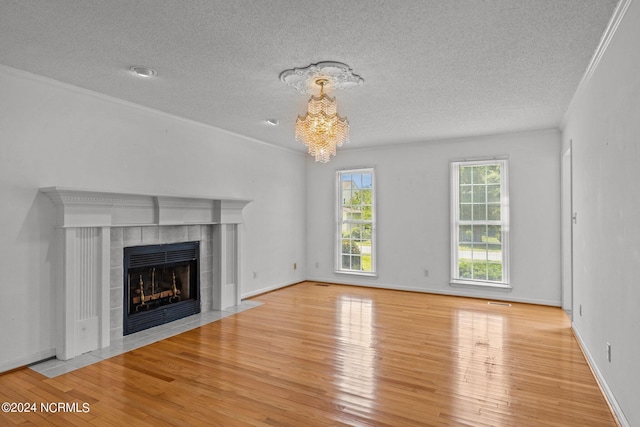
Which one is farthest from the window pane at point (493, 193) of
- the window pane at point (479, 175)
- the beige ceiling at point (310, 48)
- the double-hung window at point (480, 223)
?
the beige ceiling at point (310, 48)

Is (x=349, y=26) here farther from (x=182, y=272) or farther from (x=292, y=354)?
(x=182, y=272)

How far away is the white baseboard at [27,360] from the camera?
3.13m

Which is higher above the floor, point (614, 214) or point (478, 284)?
point (614, 214)

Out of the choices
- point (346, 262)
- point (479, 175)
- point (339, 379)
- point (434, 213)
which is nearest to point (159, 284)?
point (339, 379)

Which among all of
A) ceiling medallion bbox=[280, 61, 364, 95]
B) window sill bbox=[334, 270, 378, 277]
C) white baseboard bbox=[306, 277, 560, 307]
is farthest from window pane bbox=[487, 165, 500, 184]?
ceiling medallion bbox=[280, 61, 364, 95]

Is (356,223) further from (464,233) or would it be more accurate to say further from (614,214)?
(614,214)

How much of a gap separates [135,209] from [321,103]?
7.74 ft

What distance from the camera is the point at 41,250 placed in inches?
134

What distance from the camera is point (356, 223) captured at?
7.11 metres

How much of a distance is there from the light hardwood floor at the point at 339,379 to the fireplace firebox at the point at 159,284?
561 millimetres

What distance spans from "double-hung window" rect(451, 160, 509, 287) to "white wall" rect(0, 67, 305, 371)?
3.49m

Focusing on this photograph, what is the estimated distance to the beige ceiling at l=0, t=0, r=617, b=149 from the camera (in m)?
2.30

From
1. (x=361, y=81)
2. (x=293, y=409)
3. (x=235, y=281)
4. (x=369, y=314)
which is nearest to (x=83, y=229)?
(x=235, y=281)

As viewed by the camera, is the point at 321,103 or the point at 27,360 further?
the point at 321,103
